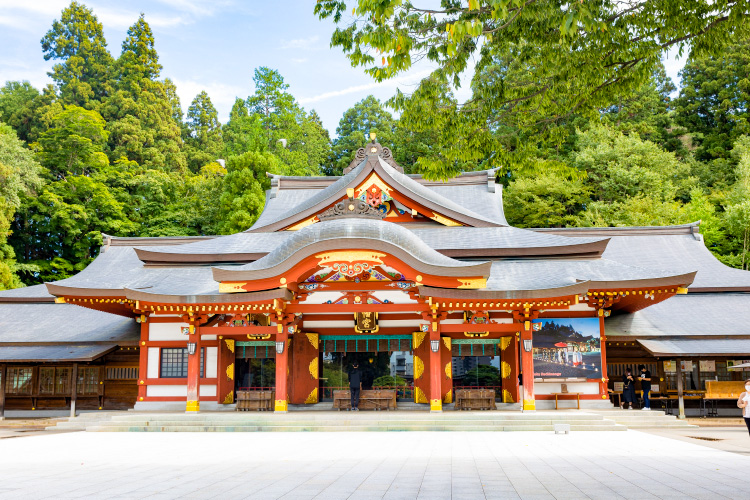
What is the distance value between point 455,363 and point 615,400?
563cm

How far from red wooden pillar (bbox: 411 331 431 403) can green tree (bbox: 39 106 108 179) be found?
3162cm

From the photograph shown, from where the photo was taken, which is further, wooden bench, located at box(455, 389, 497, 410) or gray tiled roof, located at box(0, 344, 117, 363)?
gray tiled roof, located at box(0, 344, 117, 363)

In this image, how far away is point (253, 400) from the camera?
18406 mm

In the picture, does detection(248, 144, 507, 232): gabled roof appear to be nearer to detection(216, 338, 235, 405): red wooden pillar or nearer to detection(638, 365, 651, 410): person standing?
detection(216, 338, 235, 405): red wooden pillar

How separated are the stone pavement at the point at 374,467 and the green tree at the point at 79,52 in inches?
2021

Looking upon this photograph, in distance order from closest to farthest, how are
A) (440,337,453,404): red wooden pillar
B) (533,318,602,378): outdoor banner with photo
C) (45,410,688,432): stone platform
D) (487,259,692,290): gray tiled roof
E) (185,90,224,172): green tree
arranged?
(45,410,688,432): stone platform, (487,259,692,290): gray tiled roof, (533,318,602,378): outdoor banner with photo, (440,337,453,404): red wooden pillar, (185,90,224,172): green tree

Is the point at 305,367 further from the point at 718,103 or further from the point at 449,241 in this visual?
the point at 718,103

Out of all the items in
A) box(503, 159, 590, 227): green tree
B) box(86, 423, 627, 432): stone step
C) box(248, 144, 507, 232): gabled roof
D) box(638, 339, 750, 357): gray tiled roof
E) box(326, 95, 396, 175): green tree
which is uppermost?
box(326, 95, 396, 175): green tree

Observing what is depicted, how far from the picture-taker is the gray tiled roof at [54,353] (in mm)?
19438

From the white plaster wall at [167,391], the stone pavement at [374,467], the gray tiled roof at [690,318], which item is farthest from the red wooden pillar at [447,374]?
the white plaster wall at [167,391]

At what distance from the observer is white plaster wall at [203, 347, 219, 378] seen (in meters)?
19.2

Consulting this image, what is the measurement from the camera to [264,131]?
46.2 metres

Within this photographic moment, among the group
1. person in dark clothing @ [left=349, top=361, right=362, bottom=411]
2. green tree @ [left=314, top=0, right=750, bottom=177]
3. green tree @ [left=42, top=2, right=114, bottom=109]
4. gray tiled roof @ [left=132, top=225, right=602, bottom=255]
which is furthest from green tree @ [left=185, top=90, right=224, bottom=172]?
green tree @ [left=314, top=0, right=750, bottom=177]

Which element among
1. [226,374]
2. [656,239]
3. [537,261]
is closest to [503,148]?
[537,261]
